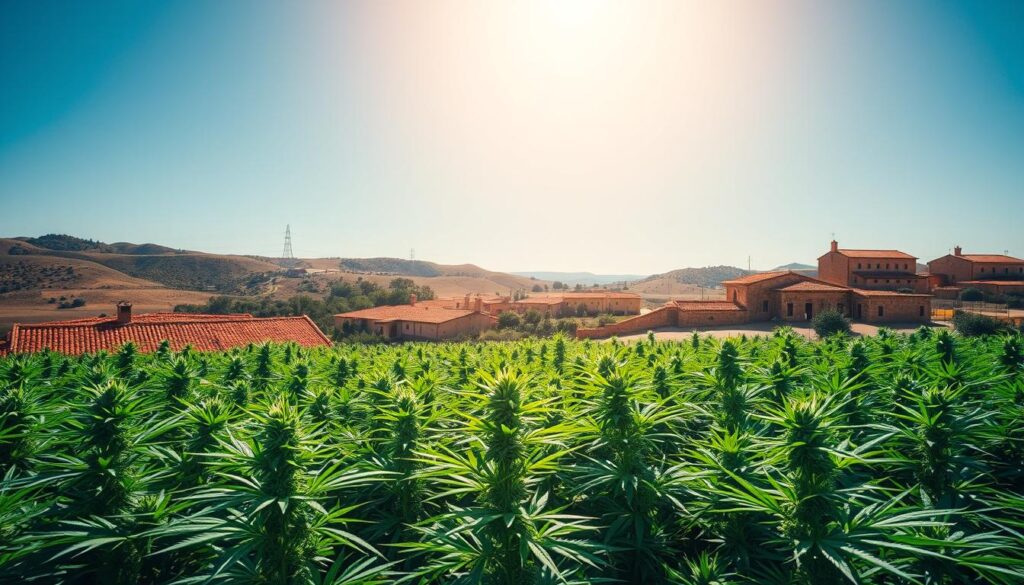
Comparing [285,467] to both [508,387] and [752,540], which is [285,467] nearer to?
[508,387]

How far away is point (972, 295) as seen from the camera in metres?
52.0

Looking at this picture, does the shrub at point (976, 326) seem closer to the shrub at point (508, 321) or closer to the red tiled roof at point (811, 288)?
the red tiled roof at point (811, 288)

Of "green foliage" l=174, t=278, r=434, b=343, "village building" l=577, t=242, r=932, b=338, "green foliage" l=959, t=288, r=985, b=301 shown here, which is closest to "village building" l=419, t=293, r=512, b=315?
"green foliage" l=174, t=278, r=434, b=343

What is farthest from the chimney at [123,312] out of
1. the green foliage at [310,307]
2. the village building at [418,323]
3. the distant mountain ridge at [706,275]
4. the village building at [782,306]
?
the distant mountain ridge at [706,275]

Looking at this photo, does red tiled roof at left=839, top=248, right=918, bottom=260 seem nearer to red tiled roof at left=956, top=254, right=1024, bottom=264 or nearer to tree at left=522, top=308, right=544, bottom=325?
red tiled roof at left=956, top=254, right=1024, bottom=264

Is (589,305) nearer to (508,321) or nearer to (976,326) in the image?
(508,321)

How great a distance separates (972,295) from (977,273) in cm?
1279

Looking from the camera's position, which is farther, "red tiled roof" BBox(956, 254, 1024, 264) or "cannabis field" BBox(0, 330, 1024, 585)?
"red tiled roof" BBox(956, 254, 1024, 264)

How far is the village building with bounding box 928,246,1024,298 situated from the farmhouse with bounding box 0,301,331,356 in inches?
2925

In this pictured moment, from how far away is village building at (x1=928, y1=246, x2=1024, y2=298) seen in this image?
5419cm

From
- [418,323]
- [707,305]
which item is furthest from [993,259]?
[418,323]

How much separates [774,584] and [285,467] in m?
2.54

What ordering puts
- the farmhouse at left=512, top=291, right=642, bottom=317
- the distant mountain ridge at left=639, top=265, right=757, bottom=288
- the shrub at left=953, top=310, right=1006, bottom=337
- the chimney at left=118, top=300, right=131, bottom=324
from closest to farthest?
the chimney at left=118, top=300, right=131, bottom=324
the shrub at left=953, top=310, right=1006, bottom=337
the farmhouse at left=512, top=291, right=642, bottom=317
the distant mountain ridge at left=639, top=265, right=757, bottom=288

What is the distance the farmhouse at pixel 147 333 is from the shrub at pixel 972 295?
234 ft
